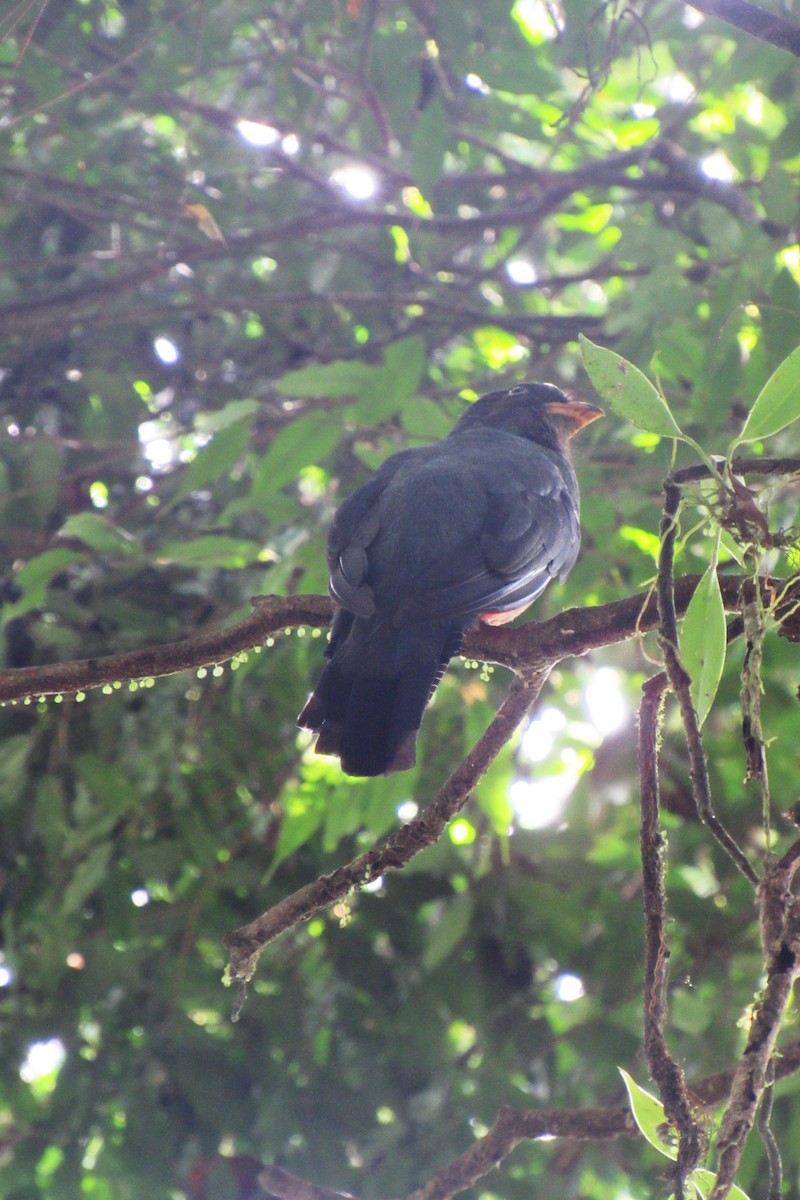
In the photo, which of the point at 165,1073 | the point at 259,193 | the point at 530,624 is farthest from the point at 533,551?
the point at 259,193

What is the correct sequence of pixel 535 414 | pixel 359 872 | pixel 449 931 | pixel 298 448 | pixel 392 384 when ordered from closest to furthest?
1. pixel 359 872
2. pixel 392 384
3. pixel 298 448
4. pixel 535 414
5. pixel 449 931

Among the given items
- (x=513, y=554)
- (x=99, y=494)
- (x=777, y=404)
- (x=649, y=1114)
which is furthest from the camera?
(x=99, y=494)

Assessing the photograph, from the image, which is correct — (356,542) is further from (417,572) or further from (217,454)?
(217,454)

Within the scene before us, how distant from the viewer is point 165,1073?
4.96 meters

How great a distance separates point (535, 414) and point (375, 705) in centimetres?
215

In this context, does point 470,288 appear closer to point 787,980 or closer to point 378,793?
point 378,793

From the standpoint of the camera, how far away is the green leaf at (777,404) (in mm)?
2215

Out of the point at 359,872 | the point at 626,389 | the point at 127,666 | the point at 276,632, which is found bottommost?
the point at 359,872

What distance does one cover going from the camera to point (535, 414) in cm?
459

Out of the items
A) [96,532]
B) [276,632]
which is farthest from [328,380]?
[276,632]

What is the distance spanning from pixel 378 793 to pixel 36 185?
146 inches

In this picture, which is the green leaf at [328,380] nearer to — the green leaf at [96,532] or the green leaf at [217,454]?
the green leaf at [217,454]

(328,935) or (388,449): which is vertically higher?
(388,449)

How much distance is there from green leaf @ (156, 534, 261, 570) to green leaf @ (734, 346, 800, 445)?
6.31 ft
